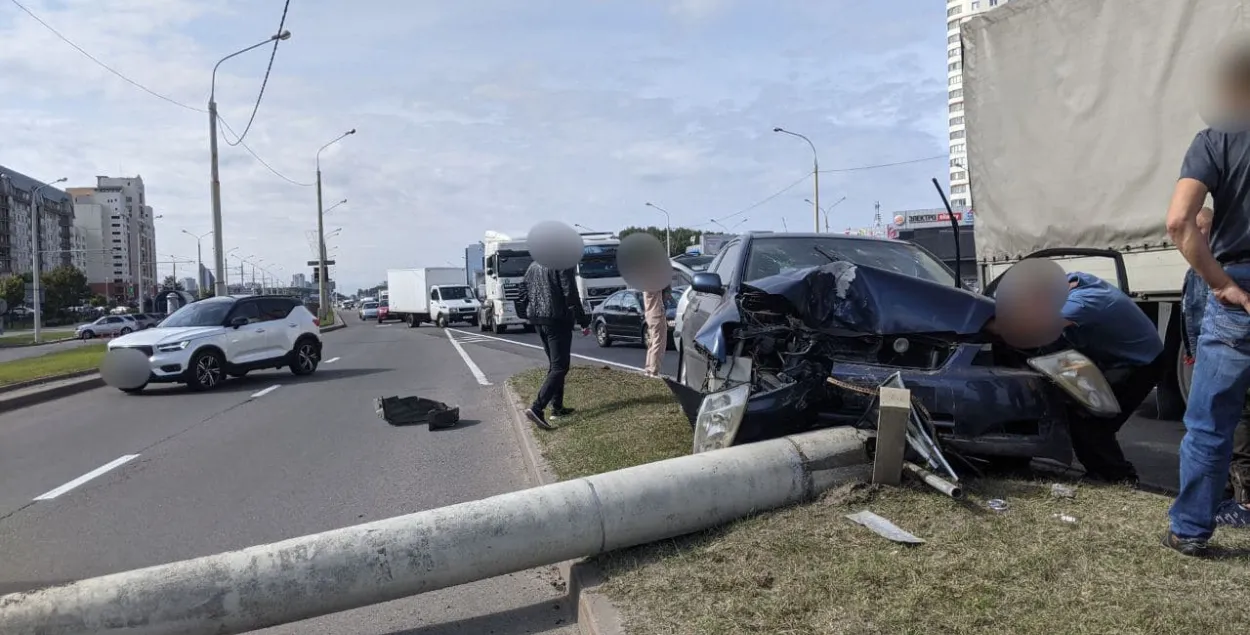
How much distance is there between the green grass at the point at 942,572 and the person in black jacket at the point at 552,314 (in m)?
4.11

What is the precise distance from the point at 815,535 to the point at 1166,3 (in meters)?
5.86

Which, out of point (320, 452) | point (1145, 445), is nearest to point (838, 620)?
point (1145, 445)

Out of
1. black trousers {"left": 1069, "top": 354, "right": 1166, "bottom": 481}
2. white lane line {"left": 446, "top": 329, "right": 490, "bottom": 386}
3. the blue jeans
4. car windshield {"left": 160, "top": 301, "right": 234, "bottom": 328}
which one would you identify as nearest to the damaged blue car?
black trousers {"left": 1069, "top": 354, "right": 1166, "bottom": 481}

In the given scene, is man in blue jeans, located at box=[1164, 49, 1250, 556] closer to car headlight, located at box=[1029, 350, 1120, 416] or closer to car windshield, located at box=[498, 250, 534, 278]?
car headlight, located at box=[1029, 350, 1120, 416]

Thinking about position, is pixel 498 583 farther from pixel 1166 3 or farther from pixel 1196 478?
pixel 1166 3

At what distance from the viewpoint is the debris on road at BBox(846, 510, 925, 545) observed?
369cm

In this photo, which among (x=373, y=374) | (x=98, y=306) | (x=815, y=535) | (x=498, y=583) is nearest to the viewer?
(x=815, y=535)

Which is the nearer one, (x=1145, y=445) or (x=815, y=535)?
(x=815, y=535)

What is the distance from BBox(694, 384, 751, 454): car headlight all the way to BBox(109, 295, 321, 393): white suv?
11.5 meters

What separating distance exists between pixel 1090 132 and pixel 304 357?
13359mm

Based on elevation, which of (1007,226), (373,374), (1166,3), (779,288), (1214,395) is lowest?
(373,374)

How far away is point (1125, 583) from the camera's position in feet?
10.4

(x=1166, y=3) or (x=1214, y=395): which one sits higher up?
(x=1166, y=3)

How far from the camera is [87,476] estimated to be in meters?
7.49
